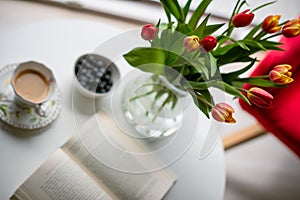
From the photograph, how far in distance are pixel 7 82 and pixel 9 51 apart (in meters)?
0.09

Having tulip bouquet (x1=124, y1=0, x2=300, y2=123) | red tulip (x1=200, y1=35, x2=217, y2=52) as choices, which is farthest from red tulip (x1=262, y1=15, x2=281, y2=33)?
red tulip (x1=200, y1=35, x2=217, y2=52)

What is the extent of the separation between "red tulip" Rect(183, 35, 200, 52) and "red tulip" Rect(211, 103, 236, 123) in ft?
0.35

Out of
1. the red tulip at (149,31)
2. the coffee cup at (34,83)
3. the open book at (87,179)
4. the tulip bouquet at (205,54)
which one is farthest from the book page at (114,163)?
the red tulip at (149,31)

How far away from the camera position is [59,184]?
2.60ft

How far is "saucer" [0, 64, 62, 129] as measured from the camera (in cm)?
83

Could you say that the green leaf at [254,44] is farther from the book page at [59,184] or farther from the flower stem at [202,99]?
the book page at [59,184]

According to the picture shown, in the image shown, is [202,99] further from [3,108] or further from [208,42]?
[3,108]

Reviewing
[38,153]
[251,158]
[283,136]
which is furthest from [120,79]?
[251,158]

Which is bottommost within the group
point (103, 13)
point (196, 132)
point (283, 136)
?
point (283, 136)

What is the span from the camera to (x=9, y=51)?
882mm

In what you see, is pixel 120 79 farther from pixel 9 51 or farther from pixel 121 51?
pixel 9 51

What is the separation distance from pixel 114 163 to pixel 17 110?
0.26 metres

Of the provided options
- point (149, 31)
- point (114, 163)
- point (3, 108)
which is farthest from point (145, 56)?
point (3, 108)

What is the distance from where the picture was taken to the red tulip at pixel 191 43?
56cm
